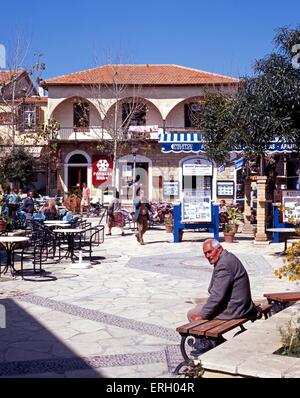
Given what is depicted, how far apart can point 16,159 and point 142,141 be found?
7757 millimetres

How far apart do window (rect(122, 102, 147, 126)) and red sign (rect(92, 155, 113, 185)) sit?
8.49ft

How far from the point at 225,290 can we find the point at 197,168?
30367 millimetres

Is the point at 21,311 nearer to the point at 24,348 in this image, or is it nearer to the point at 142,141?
the point at 24,348

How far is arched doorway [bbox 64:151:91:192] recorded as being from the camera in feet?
117

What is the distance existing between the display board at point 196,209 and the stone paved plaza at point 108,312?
2587 millimetres

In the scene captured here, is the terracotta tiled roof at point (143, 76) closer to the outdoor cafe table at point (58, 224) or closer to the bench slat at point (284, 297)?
the outdoor cafe table at point (58, 224)

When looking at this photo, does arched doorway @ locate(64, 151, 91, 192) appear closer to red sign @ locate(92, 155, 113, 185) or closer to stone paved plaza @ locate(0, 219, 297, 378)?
red sign @ locate(92, 155, 113, 185)

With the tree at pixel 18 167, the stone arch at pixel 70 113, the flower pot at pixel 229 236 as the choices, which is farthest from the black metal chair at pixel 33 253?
the stone arch at pixel 70 113

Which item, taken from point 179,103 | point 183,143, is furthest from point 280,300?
point 179,103

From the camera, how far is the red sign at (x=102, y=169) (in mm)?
35375

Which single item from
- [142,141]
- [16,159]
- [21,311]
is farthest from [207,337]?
[142,141]

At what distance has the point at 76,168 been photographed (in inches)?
1404

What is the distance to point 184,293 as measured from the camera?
30.0ft
